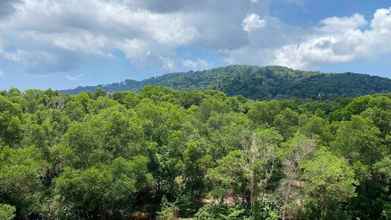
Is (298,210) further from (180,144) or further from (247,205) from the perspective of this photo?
(180,144)

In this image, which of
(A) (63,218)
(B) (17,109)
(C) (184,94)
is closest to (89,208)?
(A) (63,218)

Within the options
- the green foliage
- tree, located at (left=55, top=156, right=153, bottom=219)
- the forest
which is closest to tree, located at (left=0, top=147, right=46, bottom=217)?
the forest

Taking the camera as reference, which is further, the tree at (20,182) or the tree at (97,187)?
the tree at (97,187)

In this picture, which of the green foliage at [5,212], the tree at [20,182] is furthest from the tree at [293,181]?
the green foliage at [5,212]

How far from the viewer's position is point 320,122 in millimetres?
55062

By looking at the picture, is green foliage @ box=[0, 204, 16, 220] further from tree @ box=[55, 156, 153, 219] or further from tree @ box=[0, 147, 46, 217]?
tree @ box=[55, 156, 153, 219]

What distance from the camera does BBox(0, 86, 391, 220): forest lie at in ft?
117

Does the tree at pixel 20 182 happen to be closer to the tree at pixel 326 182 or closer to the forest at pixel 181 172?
the forest at pixel 181 172

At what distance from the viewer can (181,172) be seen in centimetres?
4334

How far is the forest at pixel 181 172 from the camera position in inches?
1409

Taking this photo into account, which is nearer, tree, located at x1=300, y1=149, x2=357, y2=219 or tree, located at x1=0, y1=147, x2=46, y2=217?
tree, located at x1=0, y1=147, x2=46, y2=217

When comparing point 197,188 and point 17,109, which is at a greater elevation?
point 17,109

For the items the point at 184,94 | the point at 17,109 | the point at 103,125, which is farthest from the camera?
the point at 184,94

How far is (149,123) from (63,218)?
14.9 m
